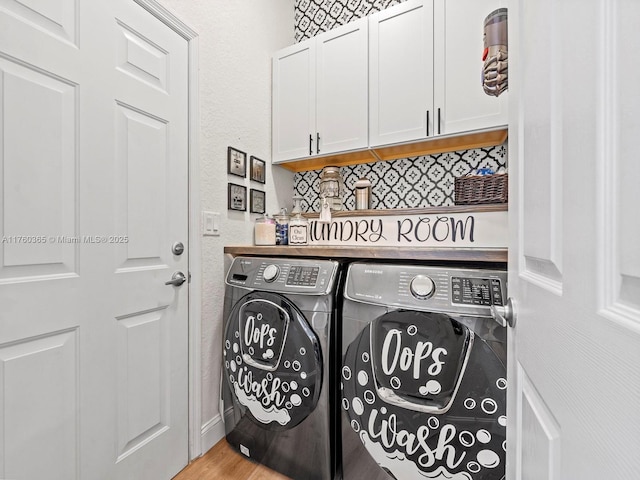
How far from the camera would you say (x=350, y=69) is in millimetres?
1882

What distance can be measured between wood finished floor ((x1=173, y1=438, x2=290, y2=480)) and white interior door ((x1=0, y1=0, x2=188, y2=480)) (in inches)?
3.7

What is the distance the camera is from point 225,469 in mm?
1383

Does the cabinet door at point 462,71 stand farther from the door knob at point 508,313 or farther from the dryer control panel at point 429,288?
the door knob at point 508,313

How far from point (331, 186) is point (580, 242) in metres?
1.81

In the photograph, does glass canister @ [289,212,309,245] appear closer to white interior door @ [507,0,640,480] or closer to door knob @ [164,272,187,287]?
door knob @ [164,272,187,287]

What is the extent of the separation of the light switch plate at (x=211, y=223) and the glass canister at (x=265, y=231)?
314mm

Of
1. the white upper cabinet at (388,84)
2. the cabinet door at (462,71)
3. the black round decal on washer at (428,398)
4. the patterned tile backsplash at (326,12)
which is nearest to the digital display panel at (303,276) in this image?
the black round decal on washer at (428,398)

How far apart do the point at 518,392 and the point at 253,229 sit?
1.59 m

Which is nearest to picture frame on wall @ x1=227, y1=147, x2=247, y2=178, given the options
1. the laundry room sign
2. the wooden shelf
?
the wooden shelf

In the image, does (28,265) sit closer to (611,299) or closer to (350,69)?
(611,299)

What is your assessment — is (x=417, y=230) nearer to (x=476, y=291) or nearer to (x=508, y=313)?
(x=476, y=291)

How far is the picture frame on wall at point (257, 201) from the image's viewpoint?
188 cm

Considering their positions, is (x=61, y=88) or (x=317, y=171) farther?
(x=317, y=171)

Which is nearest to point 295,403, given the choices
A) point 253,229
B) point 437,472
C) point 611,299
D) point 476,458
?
point 437,472
